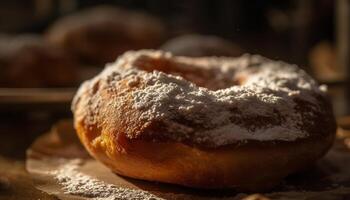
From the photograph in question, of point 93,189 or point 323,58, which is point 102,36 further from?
point 93,189

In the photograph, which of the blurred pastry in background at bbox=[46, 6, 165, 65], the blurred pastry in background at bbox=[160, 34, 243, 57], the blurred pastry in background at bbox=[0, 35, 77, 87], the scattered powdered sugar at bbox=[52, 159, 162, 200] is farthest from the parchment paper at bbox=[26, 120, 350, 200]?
the blurred pastry in background at bbox=[46, 6, 165, 65]

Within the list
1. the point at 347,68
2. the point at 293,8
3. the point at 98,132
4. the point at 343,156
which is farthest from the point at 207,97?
the point at 293,8

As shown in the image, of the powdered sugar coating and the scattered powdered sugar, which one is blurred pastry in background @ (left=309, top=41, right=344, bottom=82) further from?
the scattered powdered sugar

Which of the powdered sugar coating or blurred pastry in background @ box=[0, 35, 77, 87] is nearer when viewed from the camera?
the powdered sugar coating

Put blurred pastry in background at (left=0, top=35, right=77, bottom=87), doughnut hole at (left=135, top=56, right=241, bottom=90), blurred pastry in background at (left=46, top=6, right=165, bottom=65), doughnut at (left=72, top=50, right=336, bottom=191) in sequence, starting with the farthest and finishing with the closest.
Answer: blurred pastry in background at (left=46, top=6, right=165, bottom=65), blurred pastry in background at (left=0, top=35, right=77, bottom=87), doughnut hole at (left=135, top=56, right=241, bottom=90), doughnut at (left=72, top=50, right=336, bottom=191)

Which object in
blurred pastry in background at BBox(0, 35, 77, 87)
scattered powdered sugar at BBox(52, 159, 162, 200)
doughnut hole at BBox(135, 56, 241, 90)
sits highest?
blurred pastry in background at BBox(0, 35, 77, 87)

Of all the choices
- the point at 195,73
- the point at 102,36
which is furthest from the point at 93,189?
the point at 102,36

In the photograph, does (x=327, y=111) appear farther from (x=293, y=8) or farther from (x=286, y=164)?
(x=293, y=8)
